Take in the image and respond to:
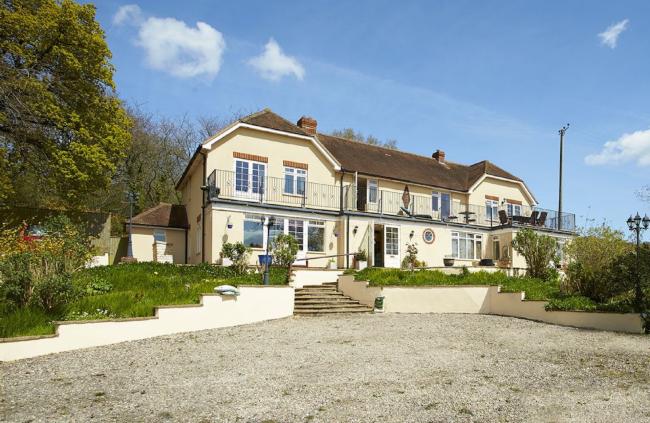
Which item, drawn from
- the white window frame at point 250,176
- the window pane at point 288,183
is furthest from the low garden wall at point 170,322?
the window pane at point 288,183

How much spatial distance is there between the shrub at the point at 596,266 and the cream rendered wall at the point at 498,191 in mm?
8247

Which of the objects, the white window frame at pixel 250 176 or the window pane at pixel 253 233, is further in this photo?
the white window frame at pixel 250 176

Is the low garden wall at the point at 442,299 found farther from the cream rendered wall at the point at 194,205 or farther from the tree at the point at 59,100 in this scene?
the tree at the point at 59,100

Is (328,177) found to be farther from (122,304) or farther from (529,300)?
(122,304)

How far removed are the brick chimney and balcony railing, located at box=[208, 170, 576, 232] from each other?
3.82 meters

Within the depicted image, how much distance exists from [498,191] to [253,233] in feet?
56.7

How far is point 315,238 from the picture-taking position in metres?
22.8

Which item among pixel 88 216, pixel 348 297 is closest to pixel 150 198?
pixel 88 216

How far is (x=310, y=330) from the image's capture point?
491 inches

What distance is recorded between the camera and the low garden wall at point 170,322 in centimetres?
942

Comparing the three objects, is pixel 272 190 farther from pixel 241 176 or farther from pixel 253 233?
pixel 253 233

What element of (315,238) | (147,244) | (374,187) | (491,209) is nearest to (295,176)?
(315,238)

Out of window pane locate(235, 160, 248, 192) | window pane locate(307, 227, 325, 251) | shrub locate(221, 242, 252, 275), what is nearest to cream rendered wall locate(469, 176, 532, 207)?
window pane locate(307, 227, 325, 251)

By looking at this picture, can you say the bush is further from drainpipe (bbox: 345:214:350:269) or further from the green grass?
drainpipe (bbox: 345:214:350:269)
